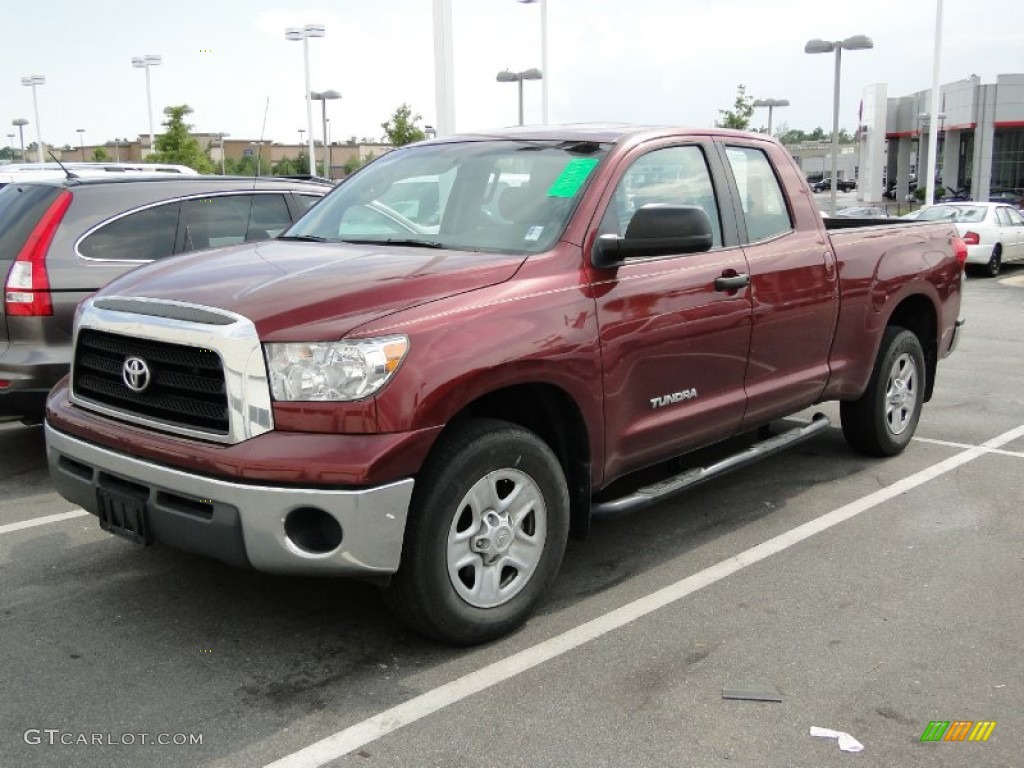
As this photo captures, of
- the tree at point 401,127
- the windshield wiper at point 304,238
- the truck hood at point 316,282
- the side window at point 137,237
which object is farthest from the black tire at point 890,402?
the tree at point 401,127

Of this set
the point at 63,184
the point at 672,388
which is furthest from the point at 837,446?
the point at 63,184

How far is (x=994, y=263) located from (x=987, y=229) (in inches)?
27.7

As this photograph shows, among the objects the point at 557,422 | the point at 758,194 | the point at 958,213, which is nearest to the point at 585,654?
the point at 557,422

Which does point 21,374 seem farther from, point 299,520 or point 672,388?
point 672,388

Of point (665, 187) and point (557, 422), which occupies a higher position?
point (665, 187)

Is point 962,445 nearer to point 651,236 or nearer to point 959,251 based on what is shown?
point 959,251

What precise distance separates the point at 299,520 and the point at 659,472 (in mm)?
2885

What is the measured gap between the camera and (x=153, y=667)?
3.64 metres

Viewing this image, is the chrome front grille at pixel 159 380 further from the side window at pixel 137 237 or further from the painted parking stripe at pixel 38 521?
the side window at pixel 137 237

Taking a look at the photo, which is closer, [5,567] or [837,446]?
[5,567]

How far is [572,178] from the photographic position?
4352 mm

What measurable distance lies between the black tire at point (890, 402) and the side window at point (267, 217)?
395 centimetres

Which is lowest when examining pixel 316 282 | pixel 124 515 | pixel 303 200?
pixel 124 515

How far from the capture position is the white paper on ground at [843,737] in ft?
10.3
